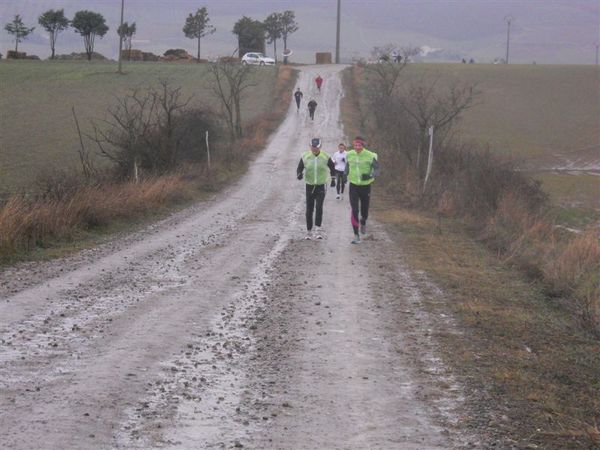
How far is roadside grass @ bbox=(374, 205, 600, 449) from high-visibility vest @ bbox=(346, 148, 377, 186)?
2.36 metres

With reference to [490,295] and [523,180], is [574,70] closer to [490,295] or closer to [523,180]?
[523,180]

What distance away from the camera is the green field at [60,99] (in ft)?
127

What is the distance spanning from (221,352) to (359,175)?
28.0 feet

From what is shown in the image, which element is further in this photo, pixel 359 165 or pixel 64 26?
pixel 64 26

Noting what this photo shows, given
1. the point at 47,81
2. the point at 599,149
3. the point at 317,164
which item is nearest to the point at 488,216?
the point at 317,164

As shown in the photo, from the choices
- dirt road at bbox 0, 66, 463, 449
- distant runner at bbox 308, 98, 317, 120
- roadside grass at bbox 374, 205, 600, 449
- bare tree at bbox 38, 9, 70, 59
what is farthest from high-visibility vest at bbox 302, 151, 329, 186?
bare tree at bbox 38, 9, 70, 59

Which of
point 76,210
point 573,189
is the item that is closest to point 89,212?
point 76,210

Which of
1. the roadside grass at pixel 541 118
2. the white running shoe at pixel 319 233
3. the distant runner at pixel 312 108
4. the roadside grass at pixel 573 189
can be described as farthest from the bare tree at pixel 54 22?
the white running shoe at pixel 319 233

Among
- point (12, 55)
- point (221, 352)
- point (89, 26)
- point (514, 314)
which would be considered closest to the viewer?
point (221, 352)

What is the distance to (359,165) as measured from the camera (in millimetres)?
15844

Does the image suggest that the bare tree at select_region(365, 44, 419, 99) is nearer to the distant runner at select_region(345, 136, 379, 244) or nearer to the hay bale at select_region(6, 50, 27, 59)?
the distant runner at select_region(345, 136, 379, 244)

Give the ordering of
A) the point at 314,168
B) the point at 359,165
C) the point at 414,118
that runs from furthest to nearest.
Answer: the point at 414,118
the point at 314,168
the point at 359,165

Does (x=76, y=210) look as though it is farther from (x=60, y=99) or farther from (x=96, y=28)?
(x=96, y=28)

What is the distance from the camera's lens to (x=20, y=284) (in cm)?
1092
